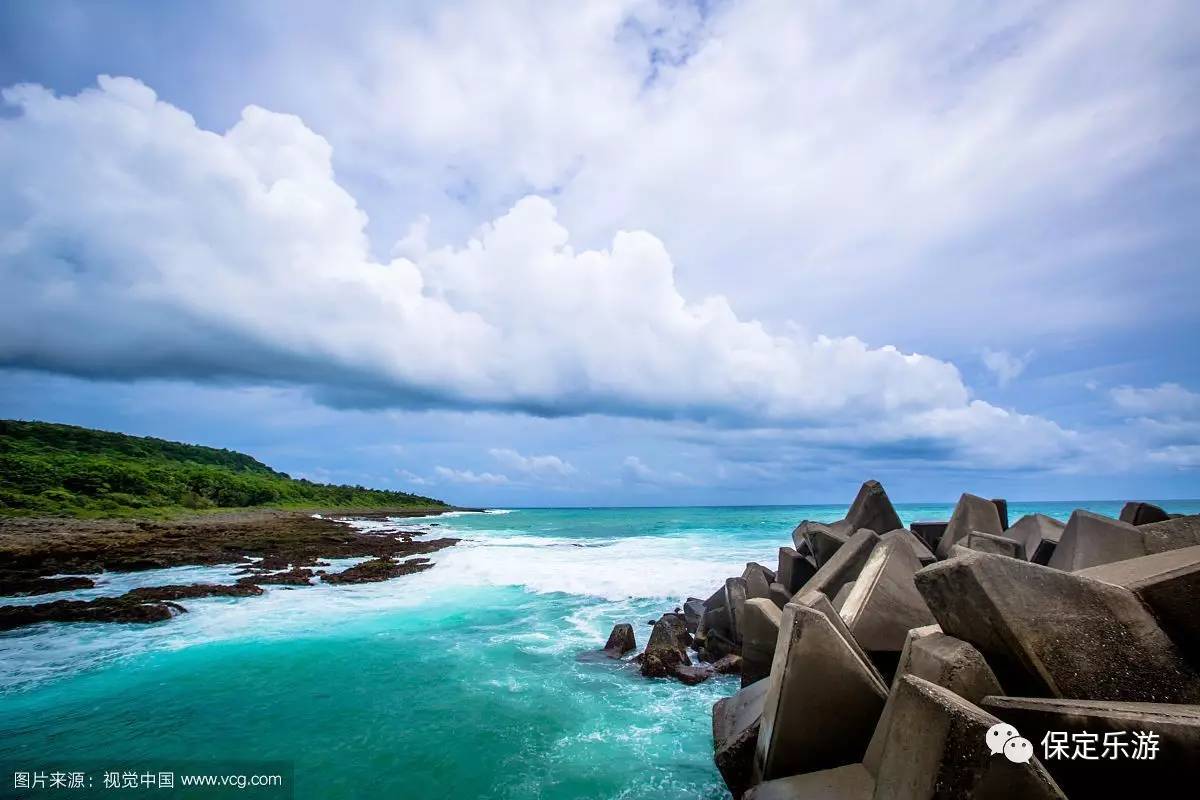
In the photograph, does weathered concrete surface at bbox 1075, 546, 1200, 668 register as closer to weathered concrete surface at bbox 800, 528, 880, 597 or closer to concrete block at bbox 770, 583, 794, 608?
weathered concrete surface at bbox 800, 528, 880, 597

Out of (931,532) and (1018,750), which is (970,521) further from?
(1018,750)

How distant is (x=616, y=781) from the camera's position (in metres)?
5.50

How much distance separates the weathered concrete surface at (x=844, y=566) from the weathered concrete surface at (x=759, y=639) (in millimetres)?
847

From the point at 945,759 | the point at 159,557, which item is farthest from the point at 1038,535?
the point at 159,557

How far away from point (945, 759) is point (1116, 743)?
0.98 metres

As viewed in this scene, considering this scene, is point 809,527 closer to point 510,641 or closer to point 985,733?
point 510,641

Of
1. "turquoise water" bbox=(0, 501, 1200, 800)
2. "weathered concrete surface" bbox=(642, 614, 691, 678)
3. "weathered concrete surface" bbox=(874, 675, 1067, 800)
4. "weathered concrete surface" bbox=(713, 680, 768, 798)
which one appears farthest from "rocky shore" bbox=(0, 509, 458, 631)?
"weathered concrete surface" bbox=(874, 675, 1067, 800)

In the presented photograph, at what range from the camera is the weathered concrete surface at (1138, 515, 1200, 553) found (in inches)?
230

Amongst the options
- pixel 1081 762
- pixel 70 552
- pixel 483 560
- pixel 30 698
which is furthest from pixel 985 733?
pixel 70 552

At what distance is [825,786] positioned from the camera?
3781mm

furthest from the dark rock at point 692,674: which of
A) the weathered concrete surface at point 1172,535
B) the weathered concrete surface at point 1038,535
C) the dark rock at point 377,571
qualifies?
the dark rock at point 377,571

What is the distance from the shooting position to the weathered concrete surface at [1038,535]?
26.9ft

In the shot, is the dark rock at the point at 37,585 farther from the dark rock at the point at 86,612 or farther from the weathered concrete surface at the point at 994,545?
the weathered concrete surface at the point at 994,545

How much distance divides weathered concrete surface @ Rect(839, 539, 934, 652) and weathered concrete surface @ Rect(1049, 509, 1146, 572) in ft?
5.64
